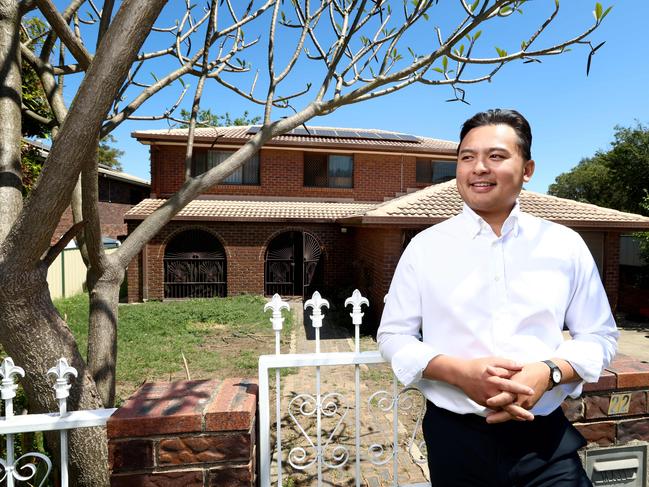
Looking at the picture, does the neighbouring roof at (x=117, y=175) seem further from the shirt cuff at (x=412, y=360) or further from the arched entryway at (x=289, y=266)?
the shirt cuff at (x=412, y=360)

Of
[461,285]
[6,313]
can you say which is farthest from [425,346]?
[6,313]

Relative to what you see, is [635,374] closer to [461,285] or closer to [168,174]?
[461,285]

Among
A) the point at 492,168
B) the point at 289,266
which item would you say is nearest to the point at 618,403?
the point at 492,168

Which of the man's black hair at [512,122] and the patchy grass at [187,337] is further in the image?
the patchy grass at [187,337]

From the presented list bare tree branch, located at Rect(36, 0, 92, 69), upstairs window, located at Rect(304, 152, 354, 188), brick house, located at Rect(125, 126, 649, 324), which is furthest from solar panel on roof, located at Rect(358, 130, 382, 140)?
bare tree branch, located at Rect(36, 0, 92, 69)

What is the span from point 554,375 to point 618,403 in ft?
3.87

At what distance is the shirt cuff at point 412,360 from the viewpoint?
1345 millimetres

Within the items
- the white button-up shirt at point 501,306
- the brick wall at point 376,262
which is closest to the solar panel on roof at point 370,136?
the brick wall at point 376,262

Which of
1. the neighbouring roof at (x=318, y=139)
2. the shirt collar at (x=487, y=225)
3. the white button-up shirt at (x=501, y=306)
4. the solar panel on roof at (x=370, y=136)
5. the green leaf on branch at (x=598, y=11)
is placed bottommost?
the white button-up shirt at (x=501, y=306)

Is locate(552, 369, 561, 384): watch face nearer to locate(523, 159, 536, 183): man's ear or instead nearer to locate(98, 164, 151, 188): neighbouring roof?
locate(523, 159, 536, 183): man's ear

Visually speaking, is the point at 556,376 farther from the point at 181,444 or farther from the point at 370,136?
the point at 370,136

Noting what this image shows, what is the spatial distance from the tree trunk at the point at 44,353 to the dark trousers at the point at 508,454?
2195 millimetres

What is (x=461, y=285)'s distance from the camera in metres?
1.39

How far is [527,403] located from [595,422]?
48.0 inches
